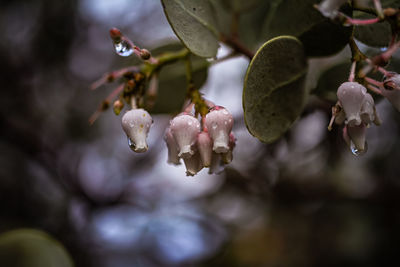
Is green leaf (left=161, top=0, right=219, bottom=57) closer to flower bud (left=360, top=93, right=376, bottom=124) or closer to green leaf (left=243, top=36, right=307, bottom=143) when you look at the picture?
green leaf (left=243, top=36, right=307, bottom=143)

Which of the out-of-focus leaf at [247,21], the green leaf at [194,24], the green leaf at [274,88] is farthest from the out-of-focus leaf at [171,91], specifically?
the green leaf at [274,88]

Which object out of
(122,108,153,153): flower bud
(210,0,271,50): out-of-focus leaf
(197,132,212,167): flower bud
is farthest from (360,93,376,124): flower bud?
(210,0,271,50): out-of-focus leaf

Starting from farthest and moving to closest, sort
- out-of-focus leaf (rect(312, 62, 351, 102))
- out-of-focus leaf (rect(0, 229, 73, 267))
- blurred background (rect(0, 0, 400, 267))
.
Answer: blurred background (rect(0, 0, 400, 267))
out-of-focus leaf (rect(0, 229, 73, 267))
out-of-focus leaf (rect(312, 62, 351, 102))

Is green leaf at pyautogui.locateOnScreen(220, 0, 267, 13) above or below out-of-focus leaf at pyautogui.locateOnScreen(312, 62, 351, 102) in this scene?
above

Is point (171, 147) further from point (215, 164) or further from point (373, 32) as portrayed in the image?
point (373, 32)

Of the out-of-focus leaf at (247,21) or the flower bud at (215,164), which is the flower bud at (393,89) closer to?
the flower bud at (215,164)

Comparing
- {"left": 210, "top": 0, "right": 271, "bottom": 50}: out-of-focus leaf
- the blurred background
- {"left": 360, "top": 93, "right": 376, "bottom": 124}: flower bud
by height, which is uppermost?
{"left": 360, "top": 93, "right": 376, "bottom": 124}: flower bud

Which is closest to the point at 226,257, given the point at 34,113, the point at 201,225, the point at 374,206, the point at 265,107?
the point at 201,225
